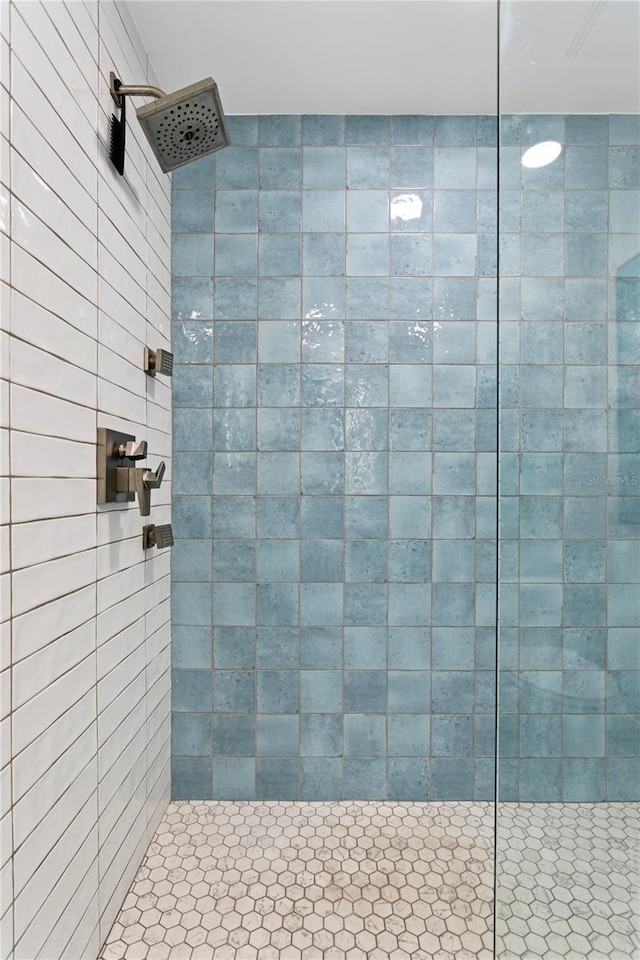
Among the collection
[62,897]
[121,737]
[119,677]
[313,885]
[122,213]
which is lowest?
[313,885]

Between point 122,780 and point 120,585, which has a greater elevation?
point 120,585

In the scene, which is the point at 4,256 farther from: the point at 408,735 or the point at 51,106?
the point at 408,735

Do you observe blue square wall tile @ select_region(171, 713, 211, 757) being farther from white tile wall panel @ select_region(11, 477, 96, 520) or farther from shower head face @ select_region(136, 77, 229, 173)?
shower head face @ select_region(136, 77, 229, 173)

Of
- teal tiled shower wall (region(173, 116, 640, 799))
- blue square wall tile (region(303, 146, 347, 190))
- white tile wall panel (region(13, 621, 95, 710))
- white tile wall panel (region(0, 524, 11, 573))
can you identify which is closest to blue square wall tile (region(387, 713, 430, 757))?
teal tiled shower wall (region(173, 116, 640, 799))

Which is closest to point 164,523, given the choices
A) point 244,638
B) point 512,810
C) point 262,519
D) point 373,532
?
point 262,519

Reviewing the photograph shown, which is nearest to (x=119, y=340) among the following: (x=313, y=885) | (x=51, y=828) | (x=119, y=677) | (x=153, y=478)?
(x=153, y=478)

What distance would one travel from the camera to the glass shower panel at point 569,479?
0.75 metres

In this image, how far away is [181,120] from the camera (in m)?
1.37

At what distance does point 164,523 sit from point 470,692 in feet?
3.79

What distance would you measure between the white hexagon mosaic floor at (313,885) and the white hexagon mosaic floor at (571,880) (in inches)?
21.0

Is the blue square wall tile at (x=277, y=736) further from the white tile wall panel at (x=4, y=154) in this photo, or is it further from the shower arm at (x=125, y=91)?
the shower arm at (x=125, y=91)

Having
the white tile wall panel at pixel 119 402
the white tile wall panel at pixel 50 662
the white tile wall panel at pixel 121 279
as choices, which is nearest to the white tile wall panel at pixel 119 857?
the white tile wall panel at pixel 50 662

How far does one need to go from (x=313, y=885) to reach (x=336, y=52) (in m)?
2.29

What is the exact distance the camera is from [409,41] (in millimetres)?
1646
